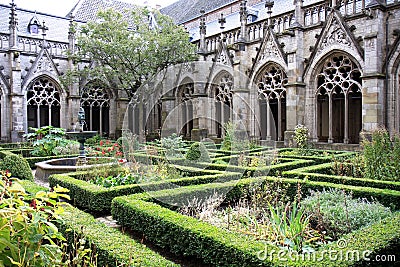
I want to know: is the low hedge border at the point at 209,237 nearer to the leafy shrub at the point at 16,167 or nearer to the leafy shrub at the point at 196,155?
the leafy shrub at the point at 16,167

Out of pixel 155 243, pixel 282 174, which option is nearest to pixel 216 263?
pixel 155 243

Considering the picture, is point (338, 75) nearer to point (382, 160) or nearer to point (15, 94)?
point (382, 160)

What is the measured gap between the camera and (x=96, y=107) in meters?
20.8

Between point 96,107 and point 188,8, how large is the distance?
11.8m

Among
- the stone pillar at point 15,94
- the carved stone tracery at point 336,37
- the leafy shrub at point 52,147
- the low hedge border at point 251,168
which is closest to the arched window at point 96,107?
the stone pillar at point 15,94

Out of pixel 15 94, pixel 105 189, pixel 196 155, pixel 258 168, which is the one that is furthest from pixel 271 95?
pixel 15 94

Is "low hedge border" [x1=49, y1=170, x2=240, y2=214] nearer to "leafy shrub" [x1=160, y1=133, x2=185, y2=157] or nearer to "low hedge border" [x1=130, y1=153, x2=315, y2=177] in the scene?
"low hedge border" [x1=130, y1=153, x2=315, y2=177]

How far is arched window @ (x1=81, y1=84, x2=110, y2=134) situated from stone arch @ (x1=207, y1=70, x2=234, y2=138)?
6.54 metres

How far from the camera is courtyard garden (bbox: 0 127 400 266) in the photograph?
7.24ft

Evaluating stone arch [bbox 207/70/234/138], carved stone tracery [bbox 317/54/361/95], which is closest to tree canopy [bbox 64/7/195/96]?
stone arch [bbox 207/70/234/138]

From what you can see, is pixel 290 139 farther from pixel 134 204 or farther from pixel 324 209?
pixel 134 204

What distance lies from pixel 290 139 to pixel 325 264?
11.5 metres

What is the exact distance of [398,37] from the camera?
11.3 m

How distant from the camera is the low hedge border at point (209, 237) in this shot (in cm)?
319
